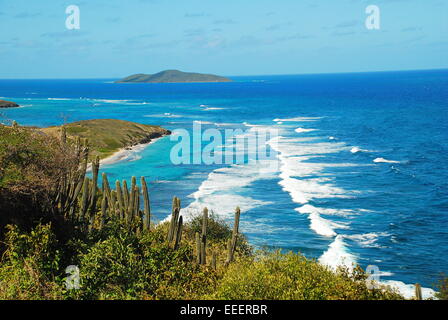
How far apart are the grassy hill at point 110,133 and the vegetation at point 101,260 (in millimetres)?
44308

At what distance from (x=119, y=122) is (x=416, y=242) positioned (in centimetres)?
5770

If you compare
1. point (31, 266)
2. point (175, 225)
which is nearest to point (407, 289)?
point (175, 225)

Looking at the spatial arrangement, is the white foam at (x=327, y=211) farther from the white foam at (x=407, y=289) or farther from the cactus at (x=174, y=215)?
the cactus at (x=174, y=215)

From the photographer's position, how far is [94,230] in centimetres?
2030

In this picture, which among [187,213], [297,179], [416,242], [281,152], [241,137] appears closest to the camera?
[416,242]

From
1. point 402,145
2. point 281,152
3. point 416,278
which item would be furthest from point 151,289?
point 402,145

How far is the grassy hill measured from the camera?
69.1 m

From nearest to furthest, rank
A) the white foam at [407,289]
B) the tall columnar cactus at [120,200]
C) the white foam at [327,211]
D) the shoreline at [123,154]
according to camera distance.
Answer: the tall columnar cactus at [120,200]
the white foam at [407,289]
the white foam at [327,211]
the shoreline at [123,154]

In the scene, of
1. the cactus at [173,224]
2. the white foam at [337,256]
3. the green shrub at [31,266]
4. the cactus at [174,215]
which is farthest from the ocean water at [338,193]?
the green shrub at [31,266]

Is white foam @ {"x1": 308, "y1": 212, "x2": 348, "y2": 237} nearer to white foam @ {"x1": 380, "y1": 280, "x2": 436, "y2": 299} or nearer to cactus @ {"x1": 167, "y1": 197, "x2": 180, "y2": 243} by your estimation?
white foam @ {"x1": 380, "y1": 280, "x2": 436, "y2": 299}

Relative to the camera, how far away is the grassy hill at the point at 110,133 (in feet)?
227

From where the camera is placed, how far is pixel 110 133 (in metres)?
74.4

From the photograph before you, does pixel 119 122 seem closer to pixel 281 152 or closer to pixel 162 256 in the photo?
pixel 281 152

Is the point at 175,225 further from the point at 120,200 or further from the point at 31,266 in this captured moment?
the point at 31,266
